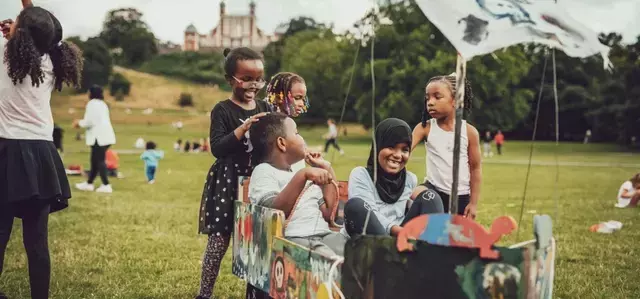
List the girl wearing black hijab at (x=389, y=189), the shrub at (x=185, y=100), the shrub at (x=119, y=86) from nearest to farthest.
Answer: the girl wearing black hijab at (x=389, y=189)
the shrub at (x=185, y=100)
the shrub at (x=119, y=86)

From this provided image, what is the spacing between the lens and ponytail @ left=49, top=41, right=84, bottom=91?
4523 millimetres

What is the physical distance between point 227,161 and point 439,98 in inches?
54.6

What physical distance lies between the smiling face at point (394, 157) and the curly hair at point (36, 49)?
1.86 m

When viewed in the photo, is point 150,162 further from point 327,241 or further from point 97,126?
point 327,241

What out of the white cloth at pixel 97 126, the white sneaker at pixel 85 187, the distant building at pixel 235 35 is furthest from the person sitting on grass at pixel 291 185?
the distant building at pixel 235 35

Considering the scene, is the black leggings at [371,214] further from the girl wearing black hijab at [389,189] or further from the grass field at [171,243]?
the grass field at [171,243]

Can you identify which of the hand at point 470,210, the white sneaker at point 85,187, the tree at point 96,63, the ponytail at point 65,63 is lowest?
the white sneaker at point 85,187

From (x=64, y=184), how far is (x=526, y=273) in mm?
2794

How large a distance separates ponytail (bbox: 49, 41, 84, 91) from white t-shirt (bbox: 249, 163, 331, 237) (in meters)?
1.18

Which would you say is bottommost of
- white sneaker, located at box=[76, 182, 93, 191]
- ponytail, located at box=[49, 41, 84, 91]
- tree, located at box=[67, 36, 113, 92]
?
white sneaker, located at box=[76, 182, 93, 191]

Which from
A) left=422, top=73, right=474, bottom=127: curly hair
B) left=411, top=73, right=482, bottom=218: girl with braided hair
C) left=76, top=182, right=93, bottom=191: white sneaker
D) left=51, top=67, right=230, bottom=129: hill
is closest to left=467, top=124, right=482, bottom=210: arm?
left=411, top=73, right=482, bottom=218: girl with braided hair

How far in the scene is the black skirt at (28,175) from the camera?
4.28m

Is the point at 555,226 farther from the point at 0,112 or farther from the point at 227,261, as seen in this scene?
the point at 0,112

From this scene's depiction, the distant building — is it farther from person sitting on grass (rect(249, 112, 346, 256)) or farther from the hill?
person sitting on grass (rect(249, 112, 346, 256))
